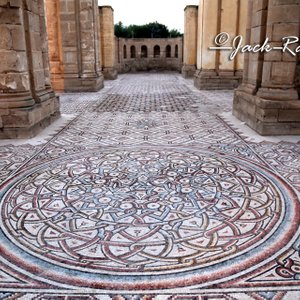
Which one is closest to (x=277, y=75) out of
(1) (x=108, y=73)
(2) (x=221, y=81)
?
(2) (x=221, y=81)

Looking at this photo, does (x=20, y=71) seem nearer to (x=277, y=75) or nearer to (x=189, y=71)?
(x=277, y=75)

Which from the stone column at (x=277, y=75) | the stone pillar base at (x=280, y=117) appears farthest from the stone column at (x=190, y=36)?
the stone pillar base at (x=280, y=117)

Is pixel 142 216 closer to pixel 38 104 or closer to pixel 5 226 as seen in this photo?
pixel 5 226

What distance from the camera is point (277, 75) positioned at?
5.71 m

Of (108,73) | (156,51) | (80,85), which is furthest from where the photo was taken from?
(156,51)

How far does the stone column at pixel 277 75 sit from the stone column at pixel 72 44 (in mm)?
8241

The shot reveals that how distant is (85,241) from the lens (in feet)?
8.17

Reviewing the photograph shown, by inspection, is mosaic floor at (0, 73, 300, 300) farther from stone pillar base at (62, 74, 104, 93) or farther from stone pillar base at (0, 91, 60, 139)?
stone pillar base at (62, 74, 104, 93)

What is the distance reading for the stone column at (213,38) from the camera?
1286 centimetres

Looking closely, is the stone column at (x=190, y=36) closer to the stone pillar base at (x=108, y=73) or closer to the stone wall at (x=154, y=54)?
the stone pillar base at (x=108, y=73)

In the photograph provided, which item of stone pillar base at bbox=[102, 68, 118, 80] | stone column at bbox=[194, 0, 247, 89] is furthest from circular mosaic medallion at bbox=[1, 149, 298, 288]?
stone pillar base at bbox=[102, 68, 118, 80]

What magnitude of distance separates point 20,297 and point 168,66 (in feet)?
97.0

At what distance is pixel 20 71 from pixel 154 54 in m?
26.5

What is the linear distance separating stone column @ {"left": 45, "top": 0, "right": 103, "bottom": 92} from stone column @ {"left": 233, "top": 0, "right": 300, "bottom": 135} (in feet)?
27.0
